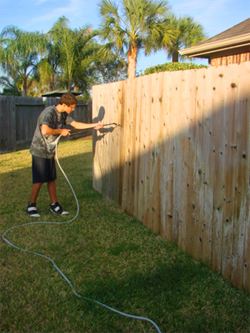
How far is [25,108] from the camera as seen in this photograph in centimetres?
1379

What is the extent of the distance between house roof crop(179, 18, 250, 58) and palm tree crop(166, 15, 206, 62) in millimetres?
20836

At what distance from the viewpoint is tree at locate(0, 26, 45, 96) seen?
3888 cm

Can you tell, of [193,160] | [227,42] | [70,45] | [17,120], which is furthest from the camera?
[70,45]

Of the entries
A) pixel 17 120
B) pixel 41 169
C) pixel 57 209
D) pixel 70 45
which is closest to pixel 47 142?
pixel 41 169

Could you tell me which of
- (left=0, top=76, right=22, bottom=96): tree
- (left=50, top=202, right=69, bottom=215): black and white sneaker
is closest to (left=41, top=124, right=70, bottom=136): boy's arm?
(left=50, top=202, right=69, bottom=215): black and white sneaker

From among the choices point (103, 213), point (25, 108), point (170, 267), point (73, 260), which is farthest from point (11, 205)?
point (25, 108)

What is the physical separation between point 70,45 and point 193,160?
35354mm

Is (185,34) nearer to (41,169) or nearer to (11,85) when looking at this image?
(11,85)

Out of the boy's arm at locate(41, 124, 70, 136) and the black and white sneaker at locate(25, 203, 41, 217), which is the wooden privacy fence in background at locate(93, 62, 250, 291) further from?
the black and white sneaker at locate(25, 203, 41, 217)

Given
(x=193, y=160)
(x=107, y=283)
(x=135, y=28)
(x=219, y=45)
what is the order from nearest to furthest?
(x=107, y=283) < (x=193, y=160) < (x=219, y=45) < (x=135, y=28)

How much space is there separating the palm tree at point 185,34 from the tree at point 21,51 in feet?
46.4

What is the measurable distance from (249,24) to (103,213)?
8194 millimetres

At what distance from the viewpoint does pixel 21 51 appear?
1554 inches

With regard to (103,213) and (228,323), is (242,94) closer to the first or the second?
(228,323)
